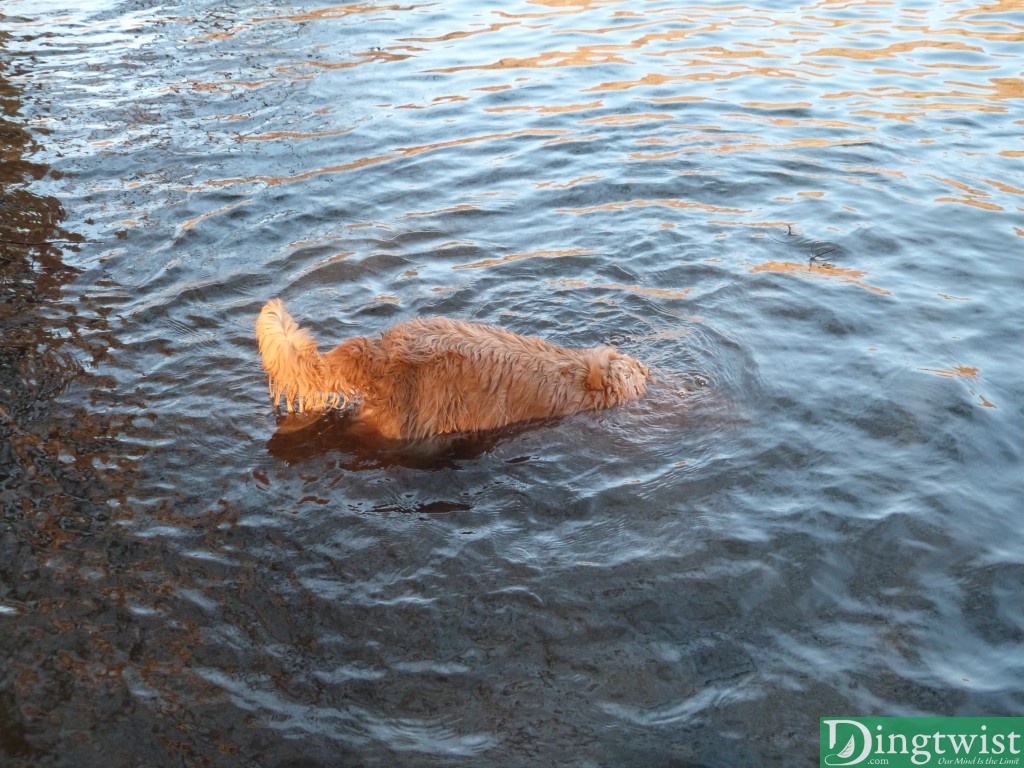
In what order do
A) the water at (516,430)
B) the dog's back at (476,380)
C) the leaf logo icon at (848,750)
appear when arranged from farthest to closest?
the dog's back at (476,380) < the water at (516,430) < the leaf logo icon at (848,750)

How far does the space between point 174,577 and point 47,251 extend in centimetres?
405

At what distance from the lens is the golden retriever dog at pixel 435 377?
5.23 m

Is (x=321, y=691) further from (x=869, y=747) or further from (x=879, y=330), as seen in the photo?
(x=879, y=330)

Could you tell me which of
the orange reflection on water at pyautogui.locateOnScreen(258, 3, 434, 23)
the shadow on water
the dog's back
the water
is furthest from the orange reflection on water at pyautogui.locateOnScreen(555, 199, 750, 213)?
the orange reflection on water at pyautogui.locateOnScreen(258, 3, 434, 23)

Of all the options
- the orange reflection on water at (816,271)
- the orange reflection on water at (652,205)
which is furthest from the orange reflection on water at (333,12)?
the orange reflection on water at (816,271)

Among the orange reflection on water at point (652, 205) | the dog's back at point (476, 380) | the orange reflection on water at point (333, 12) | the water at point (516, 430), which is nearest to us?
the water at point (516, 430)

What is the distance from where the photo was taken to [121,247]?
7.55 m

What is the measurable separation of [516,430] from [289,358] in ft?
4.66

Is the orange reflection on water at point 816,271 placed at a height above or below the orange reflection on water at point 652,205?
below

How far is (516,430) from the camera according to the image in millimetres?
5695

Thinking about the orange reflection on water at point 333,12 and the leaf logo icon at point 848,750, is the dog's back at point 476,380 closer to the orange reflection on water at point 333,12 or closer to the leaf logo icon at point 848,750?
the leaf logo icon at point 848,750

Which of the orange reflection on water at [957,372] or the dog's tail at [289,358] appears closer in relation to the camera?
the dog's tail at [289,358]

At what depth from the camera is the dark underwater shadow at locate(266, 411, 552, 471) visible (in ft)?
17.9

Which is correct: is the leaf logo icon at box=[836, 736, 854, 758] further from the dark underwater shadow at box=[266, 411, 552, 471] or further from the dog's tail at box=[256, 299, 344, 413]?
the dog's tail at box=[256, 299, 344, 413]
